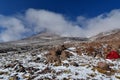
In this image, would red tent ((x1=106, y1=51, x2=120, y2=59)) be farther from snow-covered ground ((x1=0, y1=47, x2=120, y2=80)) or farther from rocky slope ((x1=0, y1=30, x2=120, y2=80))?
snow-covered ground ((x1=0, y1=47, x2=120, y2=80))

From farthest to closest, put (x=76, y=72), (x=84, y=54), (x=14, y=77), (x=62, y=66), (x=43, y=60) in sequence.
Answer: (x=84, y=54), (x=43, y=60), (x=62, y=66), (x=76, y=72), (x=14, y=77)

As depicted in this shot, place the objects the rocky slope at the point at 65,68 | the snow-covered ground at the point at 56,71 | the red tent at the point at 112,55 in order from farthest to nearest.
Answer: the red tent at the point at 112,55, the rocky slope at the point at 65,68, the snow-covered ground at the point at 56,71

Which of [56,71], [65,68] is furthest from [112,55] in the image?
[56,71]

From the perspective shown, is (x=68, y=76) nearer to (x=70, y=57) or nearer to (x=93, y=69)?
(x=93, y=69)

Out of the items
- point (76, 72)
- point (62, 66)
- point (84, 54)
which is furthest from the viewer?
point (84, 54)

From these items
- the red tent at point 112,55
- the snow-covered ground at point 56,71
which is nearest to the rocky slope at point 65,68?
the snow-covered ground at point 56,71

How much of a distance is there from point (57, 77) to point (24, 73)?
332 centimetres

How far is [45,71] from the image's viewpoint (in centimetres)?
2297

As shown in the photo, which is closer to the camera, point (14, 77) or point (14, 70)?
point (14, 77)

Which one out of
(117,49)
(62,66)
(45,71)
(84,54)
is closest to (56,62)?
(62,66)

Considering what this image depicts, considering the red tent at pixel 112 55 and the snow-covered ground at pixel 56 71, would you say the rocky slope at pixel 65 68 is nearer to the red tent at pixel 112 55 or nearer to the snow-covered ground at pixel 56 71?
the snow-covered ground at pixel 56 71

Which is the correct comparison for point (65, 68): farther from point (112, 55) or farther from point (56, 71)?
point (112, 55)

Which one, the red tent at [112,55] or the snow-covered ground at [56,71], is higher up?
the red tent at [112,55]

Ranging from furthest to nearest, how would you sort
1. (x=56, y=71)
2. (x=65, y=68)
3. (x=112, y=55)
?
(x=112, y=55) < (x=65, y=68) < (x=56, y=71)
